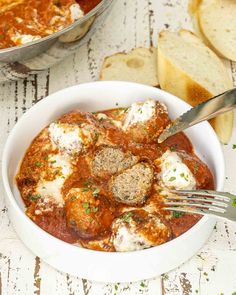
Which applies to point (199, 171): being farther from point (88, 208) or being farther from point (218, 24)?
point (218, 24)

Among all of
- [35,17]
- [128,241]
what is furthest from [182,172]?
[35,17]

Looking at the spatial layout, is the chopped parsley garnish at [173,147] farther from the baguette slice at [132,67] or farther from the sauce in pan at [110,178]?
the baguette slice at [132,67]

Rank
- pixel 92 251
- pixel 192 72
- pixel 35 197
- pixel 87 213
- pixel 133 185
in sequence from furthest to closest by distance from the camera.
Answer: pixel 192 72, pixel 35 197, pixel 133 185, pixel 87 213, pixel 92 251

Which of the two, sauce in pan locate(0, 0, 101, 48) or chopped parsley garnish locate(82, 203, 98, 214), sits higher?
sauce in pan locate(0, 0, 101, 48)

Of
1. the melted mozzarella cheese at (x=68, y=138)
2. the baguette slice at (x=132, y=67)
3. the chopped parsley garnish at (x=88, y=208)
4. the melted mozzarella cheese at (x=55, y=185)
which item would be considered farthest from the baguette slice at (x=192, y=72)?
the chopped parsley garnish at (x=88, y=208)

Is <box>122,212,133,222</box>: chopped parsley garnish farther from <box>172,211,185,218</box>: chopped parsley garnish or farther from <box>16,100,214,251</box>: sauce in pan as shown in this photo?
<box>172,211,185,218</box>: chopped parsley garnish

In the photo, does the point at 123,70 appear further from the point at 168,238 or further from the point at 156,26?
the point at 168,238

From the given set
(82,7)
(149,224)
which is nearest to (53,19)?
(82,7)

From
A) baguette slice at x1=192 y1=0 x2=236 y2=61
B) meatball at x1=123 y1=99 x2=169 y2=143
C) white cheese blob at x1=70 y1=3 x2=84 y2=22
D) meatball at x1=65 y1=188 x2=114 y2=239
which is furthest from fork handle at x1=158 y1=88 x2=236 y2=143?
white cheese blob at x1=70 y1=3 x2=84 y2=22
